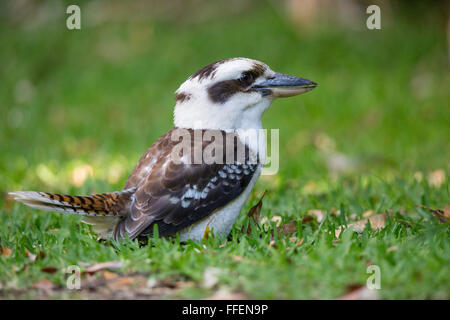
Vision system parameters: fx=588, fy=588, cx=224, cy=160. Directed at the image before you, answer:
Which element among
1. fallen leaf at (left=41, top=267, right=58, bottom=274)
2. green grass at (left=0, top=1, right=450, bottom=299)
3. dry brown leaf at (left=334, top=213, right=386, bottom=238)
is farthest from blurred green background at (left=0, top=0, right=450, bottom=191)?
fallen leaf at (left=41, top=267, right=58, bottom=274)

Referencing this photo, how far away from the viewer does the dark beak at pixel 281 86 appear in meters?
4.29

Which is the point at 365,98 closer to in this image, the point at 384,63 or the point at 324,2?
the point at 384,63

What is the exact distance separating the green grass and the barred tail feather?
246mm

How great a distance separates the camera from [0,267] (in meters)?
3.60

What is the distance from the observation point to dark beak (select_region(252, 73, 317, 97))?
429 centimetres

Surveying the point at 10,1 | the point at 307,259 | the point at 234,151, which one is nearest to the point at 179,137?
the point at 234,151

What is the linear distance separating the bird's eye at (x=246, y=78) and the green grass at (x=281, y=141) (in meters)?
1.07

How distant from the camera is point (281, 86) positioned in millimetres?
→ 4312

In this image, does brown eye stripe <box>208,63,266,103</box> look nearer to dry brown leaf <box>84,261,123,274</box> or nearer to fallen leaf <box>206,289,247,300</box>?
dry brown leaf <box>84,261,123,274</box>

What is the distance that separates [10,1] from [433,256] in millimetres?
14110

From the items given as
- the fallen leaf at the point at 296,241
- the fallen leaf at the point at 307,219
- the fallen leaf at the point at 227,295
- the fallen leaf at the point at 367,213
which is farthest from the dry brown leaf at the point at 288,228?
the fallen leaf at the point at 227,295

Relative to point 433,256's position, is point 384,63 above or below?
above

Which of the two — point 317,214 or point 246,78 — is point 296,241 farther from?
point 246,78

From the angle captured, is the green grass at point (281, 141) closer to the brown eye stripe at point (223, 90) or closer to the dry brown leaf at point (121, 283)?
the dry brown leaf at point (121, 283)
